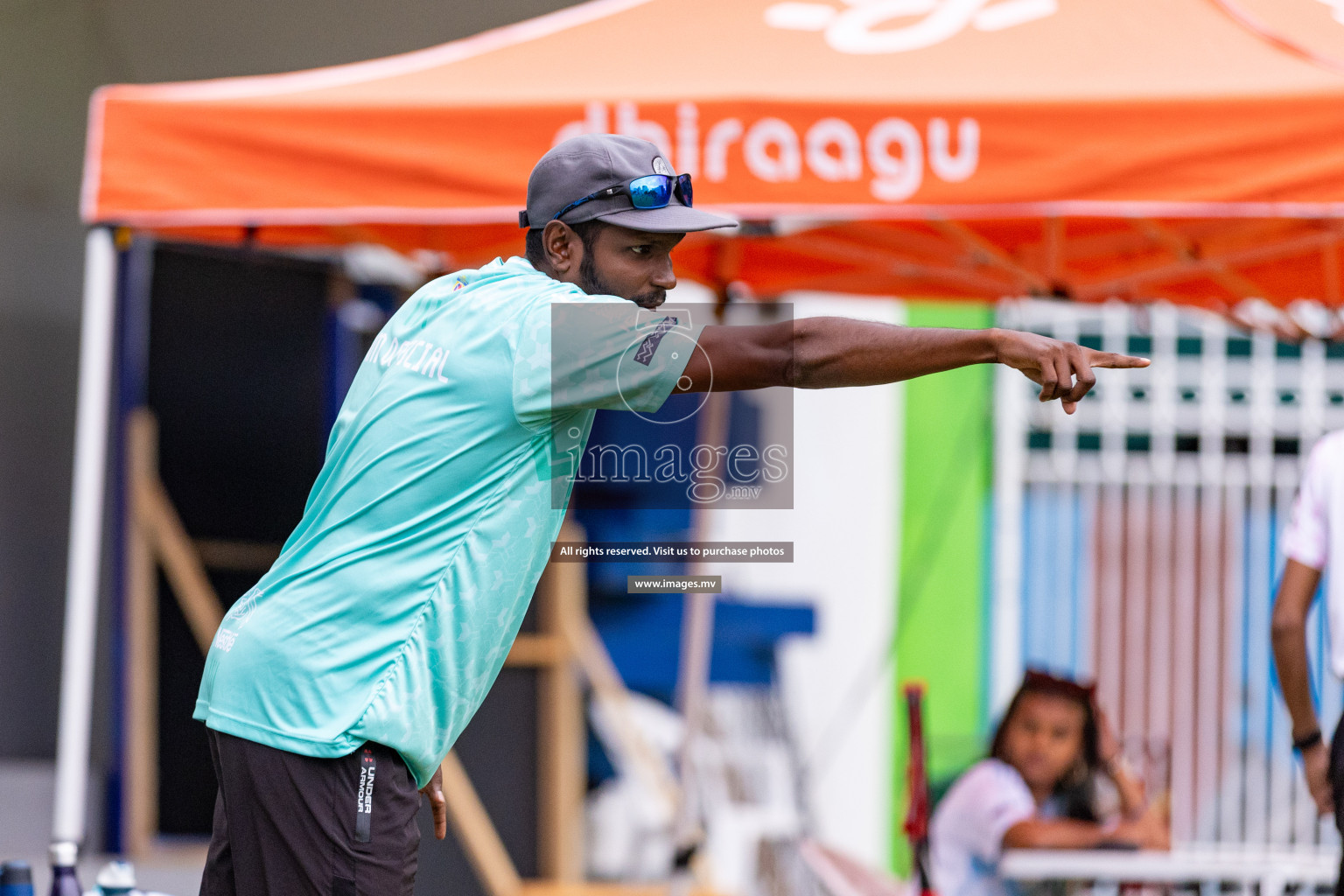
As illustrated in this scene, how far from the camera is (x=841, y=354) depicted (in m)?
1.71

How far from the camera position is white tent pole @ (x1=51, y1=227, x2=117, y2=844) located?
353 cm

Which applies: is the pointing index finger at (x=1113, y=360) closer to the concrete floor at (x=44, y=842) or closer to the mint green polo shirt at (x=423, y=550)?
the mint green polo shirt at (x=423, y=550)

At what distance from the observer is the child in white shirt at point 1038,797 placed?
4.31m

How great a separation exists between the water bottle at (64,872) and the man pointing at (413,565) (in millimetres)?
1176

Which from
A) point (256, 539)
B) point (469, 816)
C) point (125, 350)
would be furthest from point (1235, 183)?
point (125, 350)

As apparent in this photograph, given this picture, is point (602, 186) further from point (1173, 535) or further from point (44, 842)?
point (1173, 535)

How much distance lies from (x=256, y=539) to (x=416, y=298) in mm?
3465

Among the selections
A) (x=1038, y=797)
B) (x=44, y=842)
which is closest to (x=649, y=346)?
(x=1038, y=797)

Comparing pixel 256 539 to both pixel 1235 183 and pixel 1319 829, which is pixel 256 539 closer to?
pixel 1235 183

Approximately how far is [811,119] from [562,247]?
162cm

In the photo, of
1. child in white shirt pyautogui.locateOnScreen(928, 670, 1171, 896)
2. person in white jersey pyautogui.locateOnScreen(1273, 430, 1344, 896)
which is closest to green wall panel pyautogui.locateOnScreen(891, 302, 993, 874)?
child in white shirt pyautogui.locateOnScreen(928, 670, 1171, 896)

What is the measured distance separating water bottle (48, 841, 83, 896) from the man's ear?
1725mm

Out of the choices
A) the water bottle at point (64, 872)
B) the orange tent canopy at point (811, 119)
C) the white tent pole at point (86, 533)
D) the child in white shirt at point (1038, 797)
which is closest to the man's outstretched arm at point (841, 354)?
the orange tent canopy at point (811, 119)

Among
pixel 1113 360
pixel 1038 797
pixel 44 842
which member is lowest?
pixel 44 842
